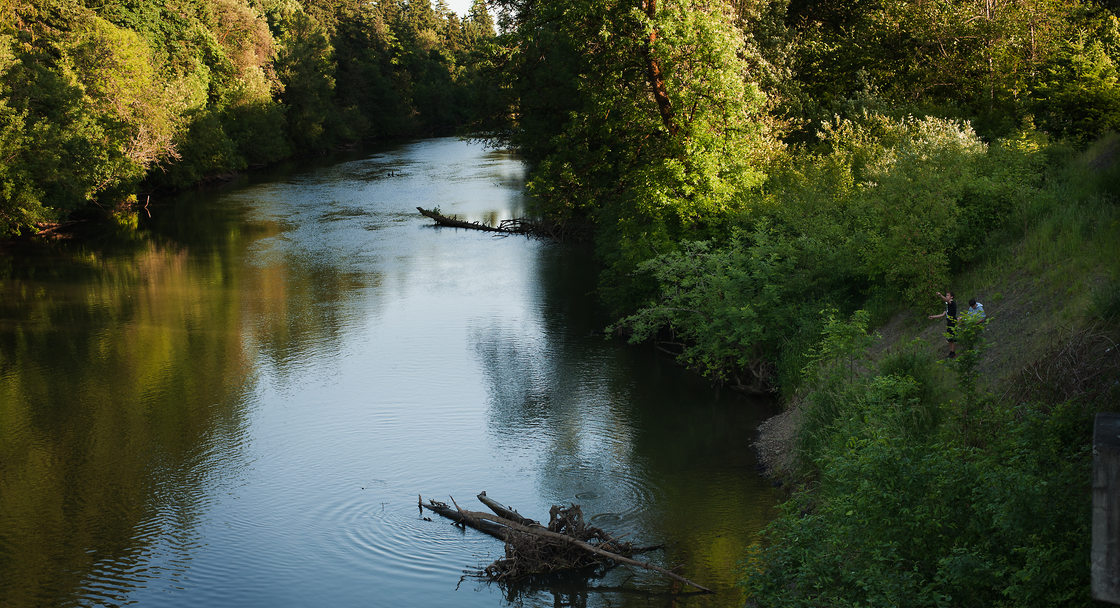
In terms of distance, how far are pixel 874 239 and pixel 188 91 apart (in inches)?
1807

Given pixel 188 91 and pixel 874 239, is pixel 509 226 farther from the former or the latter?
pixel 874 239

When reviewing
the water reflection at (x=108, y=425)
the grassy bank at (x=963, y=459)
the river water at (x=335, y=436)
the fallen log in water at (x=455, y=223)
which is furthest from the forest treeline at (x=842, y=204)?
the water reflection at (x=108, y=425)

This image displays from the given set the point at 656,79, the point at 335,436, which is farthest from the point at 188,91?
the point at 335,436

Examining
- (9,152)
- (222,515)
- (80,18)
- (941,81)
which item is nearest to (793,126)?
(941,81)

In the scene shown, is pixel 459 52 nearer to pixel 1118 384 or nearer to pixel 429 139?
pixel 429 139

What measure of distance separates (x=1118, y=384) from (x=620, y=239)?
1616cm

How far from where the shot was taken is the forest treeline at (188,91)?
125ft

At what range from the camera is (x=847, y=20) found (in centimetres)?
3834

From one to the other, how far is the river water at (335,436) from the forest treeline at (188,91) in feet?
21.2

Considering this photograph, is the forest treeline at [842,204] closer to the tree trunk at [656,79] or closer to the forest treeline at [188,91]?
the tree trunk at [656,79]

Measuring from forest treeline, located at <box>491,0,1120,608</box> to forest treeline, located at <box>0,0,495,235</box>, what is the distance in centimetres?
1068

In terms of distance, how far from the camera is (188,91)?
53812mm

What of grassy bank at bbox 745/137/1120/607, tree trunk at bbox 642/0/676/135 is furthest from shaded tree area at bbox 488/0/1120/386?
grassy bank at bbox 745/137/1120/607

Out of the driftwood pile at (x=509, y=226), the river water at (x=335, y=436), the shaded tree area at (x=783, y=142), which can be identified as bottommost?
the river water at (x=335, y=436)
